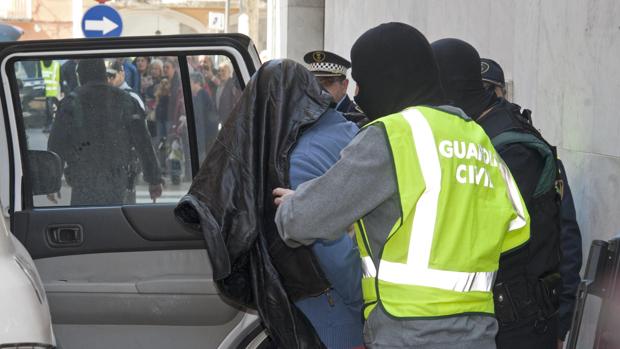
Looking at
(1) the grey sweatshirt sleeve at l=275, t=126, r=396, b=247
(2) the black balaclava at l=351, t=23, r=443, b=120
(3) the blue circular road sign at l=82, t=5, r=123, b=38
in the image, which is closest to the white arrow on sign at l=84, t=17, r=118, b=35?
(3) the blue circular road sign at l=82, t=5, r=123, b=38

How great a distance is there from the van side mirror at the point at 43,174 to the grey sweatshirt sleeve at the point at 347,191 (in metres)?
2.10

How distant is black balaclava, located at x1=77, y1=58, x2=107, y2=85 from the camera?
4.74m

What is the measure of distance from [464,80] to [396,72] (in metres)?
1.03

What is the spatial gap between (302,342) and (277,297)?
0.55 ft

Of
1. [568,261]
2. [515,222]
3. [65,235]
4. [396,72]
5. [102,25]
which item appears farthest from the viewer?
[102,25]

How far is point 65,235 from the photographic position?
15.6 feet

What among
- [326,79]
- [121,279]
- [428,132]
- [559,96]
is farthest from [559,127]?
[428,132]

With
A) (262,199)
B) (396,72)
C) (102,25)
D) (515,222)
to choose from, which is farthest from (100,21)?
(515,222)

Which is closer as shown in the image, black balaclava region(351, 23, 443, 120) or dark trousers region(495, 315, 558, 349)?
black balaclava region(351, 23, 443, 120)

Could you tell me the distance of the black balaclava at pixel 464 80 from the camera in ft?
13.5

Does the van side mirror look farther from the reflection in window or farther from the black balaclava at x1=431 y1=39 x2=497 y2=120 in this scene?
the black balaclava at x1=431 y1=39 x2=497 y2=120

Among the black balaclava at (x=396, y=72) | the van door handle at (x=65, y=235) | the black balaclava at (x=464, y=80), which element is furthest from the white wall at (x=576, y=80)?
the van door handle at (x=65, y=235)

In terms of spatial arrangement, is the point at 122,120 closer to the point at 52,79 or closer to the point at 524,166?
the point at 52,79

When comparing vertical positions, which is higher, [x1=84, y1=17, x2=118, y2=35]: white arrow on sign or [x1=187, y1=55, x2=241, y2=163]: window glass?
[x1=187, y1=55, x2=241, y2=163]: window glass
